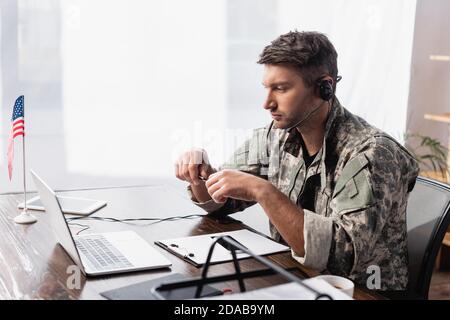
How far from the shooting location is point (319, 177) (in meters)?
1.61

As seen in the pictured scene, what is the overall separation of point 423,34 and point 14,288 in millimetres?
2664

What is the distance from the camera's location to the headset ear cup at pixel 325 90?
1.61 meters

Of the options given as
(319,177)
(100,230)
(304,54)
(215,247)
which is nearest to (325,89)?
(304,54)

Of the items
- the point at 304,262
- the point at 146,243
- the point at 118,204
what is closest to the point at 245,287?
the point at 304,262

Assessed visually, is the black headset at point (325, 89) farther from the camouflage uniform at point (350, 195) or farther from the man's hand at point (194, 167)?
the man's hand at point (194, 167)

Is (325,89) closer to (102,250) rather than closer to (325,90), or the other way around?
(325,90)

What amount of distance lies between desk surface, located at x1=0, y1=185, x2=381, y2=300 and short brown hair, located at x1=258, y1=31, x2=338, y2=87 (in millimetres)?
448

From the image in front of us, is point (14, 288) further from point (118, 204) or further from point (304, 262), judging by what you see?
point (118, 204)

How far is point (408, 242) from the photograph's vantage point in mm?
1604

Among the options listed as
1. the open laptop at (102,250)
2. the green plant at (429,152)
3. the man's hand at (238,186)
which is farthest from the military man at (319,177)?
the green plant at (429,152)

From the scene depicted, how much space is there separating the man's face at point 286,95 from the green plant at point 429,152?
1687 millimetres

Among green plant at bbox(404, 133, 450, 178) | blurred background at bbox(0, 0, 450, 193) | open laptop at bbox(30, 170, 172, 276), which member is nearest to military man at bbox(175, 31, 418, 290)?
open laptop at bbox(30, 170, 172, 276)

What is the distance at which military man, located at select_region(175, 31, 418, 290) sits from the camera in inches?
54.6

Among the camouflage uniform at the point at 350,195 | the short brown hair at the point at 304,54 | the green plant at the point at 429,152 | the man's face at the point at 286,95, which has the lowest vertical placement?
the green plant at the point at 429,152
